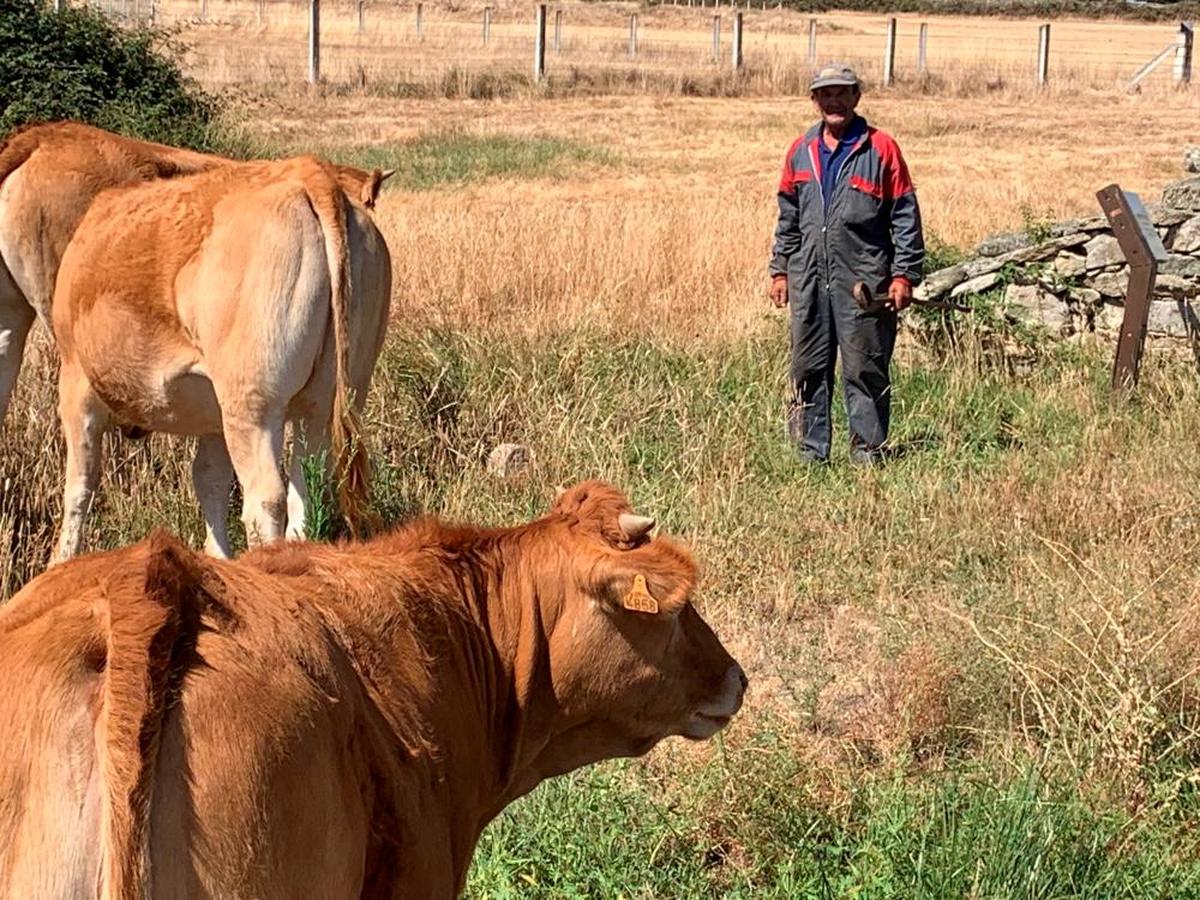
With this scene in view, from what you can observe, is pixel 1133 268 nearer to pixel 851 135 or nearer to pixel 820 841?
pixel 851 135

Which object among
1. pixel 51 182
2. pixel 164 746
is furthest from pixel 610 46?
pixel 164 746

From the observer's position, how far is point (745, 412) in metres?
9.37

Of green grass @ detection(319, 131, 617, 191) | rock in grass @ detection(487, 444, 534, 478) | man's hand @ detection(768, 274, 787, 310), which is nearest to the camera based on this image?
rock in grass @ detection(487, 444, 534, 478)

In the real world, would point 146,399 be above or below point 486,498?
above

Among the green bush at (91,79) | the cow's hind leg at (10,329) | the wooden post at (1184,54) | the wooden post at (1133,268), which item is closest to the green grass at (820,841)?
the cow's hind leg at (10,329)

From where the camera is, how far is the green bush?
672 inches

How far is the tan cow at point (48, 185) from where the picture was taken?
764 cm

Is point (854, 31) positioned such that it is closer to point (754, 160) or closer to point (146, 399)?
point (754, 160)

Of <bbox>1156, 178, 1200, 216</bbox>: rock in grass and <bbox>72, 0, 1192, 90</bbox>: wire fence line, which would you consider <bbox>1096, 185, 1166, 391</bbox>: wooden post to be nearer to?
<bbox>1156, 178, 1200, 216</bbox>: rock in grass

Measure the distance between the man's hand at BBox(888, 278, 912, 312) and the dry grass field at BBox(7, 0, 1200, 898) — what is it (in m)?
0.89

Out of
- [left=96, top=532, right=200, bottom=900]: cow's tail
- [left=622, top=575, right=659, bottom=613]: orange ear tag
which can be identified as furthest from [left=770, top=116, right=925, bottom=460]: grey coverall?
[left=96, top=532, right=200, bottom=900]: cow's tail

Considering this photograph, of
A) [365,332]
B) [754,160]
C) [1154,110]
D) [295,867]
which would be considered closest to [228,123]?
[754,160]

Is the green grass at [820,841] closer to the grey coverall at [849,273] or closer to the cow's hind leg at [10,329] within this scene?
the grey coverall at [849,273]

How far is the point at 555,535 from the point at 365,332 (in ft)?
10.1
